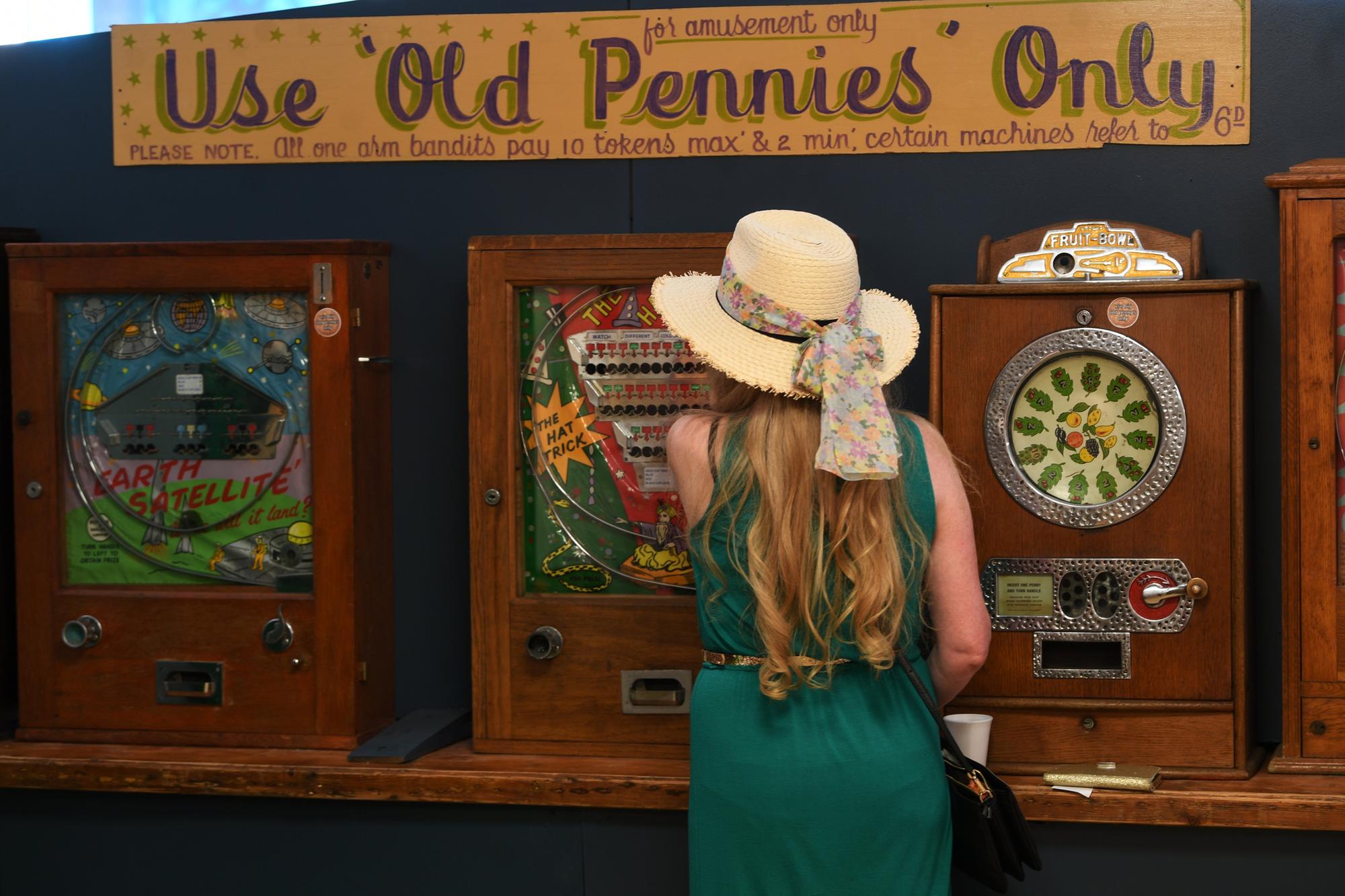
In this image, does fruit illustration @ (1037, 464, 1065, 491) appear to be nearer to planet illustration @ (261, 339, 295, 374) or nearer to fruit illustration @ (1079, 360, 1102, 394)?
fruit illustration @ (1079, 360, 1102, 394)

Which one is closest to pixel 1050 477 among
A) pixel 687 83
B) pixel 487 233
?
pixel 687 83

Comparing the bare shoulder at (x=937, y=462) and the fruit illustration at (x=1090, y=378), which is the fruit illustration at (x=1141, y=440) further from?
Answer: the bare shoulder at (x=937, y=462)

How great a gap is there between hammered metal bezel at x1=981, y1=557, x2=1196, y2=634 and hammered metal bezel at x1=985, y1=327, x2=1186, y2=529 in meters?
0.08

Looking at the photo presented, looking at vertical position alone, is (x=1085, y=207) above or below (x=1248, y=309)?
above

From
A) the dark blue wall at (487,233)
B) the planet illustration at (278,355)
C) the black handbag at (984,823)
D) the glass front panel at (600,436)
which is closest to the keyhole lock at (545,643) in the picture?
the glass front panel at (600,436)

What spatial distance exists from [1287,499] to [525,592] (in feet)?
4.97

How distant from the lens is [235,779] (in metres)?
2.72

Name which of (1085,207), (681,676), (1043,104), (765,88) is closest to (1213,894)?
(681,676)

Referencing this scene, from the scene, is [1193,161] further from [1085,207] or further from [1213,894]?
[1213,894]

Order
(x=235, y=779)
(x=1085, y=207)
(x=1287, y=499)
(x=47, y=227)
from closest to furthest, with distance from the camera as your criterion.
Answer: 1. (x=1287, y=499)
2. (x=235, y=779)
3. (x=1085, y=207)
4. (x=47, y=227)

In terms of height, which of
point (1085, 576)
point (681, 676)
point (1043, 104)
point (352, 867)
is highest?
point (1043, 104)

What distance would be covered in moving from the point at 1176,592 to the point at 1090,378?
0.43 metres

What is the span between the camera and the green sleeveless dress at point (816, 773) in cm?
199

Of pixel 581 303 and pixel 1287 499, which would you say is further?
pixel 581 303
